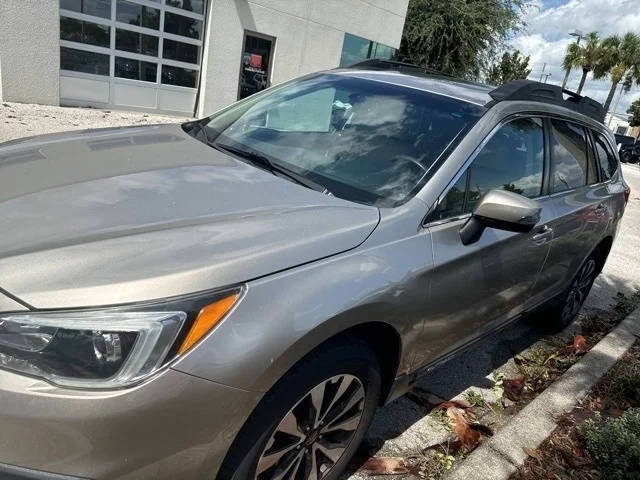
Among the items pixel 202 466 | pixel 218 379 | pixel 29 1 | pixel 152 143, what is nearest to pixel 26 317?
pixel 218 379

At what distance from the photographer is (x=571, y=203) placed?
347 cm

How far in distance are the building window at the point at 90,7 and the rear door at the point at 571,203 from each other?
9.84 m

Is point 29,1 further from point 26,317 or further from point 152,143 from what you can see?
point 26,317

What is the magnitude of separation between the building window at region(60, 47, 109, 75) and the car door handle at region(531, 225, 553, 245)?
10.2 metres

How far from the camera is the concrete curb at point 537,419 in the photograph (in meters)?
2.55

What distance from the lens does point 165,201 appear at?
200 centimetres

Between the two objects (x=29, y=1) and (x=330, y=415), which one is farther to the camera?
(x=29, y=1)

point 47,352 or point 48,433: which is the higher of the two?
point 47,352

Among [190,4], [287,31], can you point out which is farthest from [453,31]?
[190,4]

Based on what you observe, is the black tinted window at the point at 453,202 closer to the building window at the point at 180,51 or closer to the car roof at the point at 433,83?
the car roof at the point at 433,83

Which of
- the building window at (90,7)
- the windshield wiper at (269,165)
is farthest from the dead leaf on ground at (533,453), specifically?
the building window at (90,7)

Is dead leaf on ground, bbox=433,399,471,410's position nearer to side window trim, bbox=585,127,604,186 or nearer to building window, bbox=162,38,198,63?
side window trim, bbox=585,127,604,186

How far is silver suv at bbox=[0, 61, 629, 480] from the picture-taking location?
1.45 metres

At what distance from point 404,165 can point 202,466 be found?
1.58m
